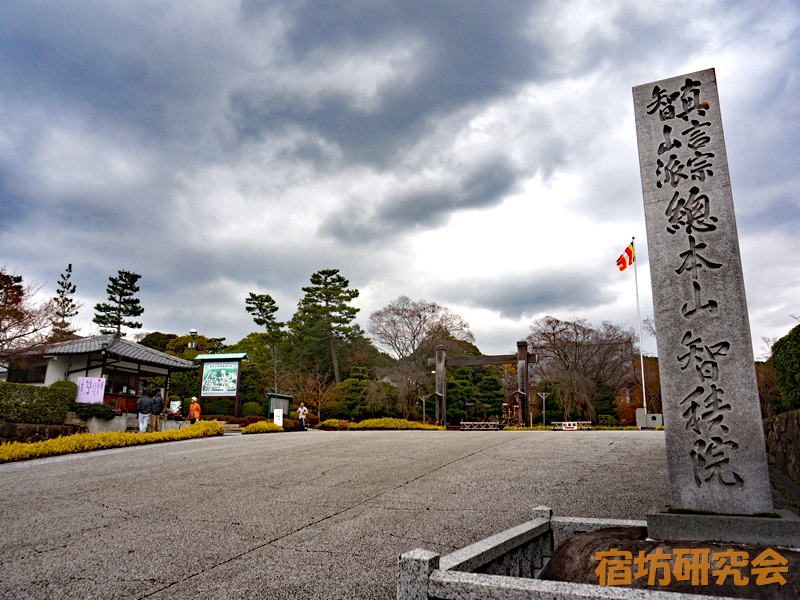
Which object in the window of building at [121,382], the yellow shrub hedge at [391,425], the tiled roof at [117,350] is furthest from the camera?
the window of building at [121,382]

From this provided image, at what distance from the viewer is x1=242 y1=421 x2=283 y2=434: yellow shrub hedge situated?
55.7 ft

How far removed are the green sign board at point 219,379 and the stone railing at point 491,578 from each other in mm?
21512

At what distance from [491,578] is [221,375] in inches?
894

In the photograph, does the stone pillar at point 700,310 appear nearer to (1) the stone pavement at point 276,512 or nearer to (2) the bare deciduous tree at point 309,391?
(1) the stone pavement at point 276,512

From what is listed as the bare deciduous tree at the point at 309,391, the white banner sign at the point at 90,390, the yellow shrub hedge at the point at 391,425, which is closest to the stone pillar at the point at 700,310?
the yellow shrub hedge at the point at 391,425

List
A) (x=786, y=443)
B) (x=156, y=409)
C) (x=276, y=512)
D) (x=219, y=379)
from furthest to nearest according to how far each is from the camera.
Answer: (x=219, y=379) → (x=156, y=409) → (x=786, y=443) → (x=276, y=512)

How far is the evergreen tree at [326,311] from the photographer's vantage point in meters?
36.4

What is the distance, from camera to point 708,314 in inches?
134

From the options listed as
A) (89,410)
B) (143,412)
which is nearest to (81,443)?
(143,412)

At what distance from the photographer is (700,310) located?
3.45 m

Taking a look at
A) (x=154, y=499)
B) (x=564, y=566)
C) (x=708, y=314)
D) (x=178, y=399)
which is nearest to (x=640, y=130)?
(x=708, y=314)

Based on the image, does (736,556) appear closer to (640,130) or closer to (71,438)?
(640,130)

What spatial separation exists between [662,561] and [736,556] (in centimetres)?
37

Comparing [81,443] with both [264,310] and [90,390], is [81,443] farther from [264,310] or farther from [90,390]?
[264,310]
